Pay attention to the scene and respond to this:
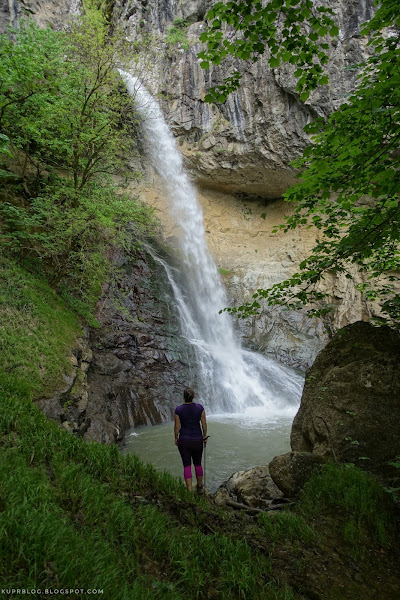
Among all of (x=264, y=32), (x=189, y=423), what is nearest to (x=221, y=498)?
(x=189, y=423)

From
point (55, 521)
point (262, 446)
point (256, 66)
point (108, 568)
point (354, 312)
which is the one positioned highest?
point (256, 66)

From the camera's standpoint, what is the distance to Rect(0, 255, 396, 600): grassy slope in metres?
1.86

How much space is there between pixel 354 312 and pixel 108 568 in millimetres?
19399

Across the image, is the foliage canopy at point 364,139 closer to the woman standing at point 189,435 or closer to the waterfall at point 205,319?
the woman standing at point 189,435

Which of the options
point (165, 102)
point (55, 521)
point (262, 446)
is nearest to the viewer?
point (55, 521)

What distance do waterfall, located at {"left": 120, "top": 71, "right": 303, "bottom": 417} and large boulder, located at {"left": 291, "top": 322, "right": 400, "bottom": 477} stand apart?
655 cm

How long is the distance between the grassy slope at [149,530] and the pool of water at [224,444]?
280 cm

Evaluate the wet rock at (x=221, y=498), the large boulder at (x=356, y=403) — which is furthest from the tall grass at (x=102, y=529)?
the large boulder at (x=356, y=403)

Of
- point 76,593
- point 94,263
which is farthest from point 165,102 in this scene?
point 76,593

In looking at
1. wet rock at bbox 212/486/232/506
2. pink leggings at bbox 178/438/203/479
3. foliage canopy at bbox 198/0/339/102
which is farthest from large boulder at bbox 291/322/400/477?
foliage canopy at bbox 198/0/339/102

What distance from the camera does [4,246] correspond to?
27.1 ft

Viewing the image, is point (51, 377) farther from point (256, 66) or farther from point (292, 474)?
point (256, 66)

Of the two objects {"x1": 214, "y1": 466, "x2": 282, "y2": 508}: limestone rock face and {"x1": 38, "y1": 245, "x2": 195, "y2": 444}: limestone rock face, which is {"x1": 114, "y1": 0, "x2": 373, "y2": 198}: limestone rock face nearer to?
{"x1": 38, "y1": 245, "x2": 195, "y2": 444}: limestone rock face

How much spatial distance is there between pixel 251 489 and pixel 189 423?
175 cm
